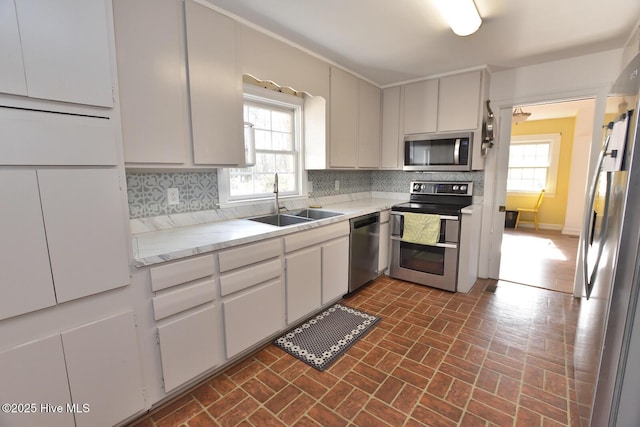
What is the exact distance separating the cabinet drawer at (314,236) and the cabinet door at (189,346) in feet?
2.34

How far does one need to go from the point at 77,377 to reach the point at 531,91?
437 cm

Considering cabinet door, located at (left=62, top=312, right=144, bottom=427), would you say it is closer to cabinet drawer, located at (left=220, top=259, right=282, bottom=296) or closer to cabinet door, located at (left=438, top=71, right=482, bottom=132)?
cabinet drawer, located at (left=220, top=259, right=282, bottom=296)

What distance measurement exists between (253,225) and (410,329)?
1.60 metres

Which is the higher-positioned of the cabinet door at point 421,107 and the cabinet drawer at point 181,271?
the cabinet door at point 421,107

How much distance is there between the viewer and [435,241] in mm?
3135

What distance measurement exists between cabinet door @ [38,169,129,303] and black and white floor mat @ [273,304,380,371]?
1312 millimetres

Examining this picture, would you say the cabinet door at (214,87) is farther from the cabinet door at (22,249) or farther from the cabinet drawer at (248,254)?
the cabinet door at (22,249)

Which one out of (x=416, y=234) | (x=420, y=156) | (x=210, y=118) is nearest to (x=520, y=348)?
(x=416, y=234)

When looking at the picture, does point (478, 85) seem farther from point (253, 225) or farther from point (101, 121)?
point (101, 121)

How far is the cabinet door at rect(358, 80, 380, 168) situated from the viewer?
3.49 m

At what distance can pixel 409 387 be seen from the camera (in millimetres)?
1819

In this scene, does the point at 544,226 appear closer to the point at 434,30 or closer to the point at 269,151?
the point at 434,30

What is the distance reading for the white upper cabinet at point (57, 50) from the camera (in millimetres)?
1076

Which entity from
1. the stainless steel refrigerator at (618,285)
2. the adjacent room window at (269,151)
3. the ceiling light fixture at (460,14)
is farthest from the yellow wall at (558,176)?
the stainless steel refrigerator at (618,285)
